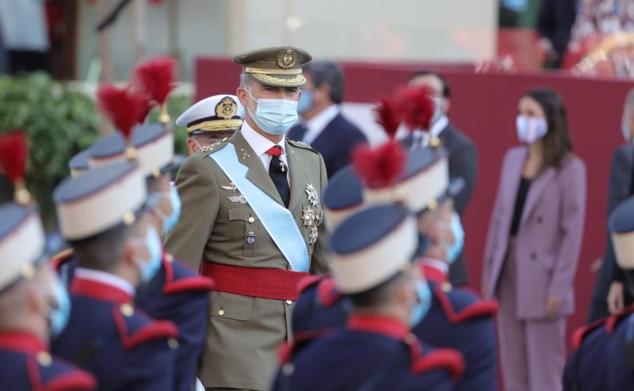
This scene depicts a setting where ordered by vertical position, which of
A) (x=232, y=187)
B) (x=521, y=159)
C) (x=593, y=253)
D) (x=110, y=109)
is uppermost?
(x=110, y=109)

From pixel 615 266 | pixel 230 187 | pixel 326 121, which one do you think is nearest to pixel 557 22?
pixel 326 121

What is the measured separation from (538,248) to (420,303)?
4854 mm

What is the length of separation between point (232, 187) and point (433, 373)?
220 centimetres

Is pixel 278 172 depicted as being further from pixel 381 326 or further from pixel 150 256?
pixel 381 326

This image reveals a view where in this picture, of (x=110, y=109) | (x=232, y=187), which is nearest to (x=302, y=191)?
(x=232, y=187)

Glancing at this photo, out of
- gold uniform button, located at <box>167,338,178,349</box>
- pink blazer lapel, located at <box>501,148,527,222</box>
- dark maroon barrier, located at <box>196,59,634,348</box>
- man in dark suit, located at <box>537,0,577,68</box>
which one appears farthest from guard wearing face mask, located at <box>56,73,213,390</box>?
man in dark suit, located at <box>537,0,577,68</box>

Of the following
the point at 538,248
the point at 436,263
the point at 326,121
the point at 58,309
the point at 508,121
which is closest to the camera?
the point at 58,309

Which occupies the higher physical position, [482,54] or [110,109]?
[110,109]

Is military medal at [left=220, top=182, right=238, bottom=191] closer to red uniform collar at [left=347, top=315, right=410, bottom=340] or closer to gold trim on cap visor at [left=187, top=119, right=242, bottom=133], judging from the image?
gold trim on cap visor at [left=187, top=119, right=242, bottom=133]

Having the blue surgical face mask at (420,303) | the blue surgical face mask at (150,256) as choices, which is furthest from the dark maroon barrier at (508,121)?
the blue surgical face mask at (150,256)

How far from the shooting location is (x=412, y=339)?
4520 millimetres

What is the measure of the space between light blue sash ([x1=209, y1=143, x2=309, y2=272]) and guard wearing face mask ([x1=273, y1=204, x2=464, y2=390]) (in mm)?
1920

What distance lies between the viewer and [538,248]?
31.1ft

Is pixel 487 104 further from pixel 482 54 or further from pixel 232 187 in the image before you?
pixel 232 187
